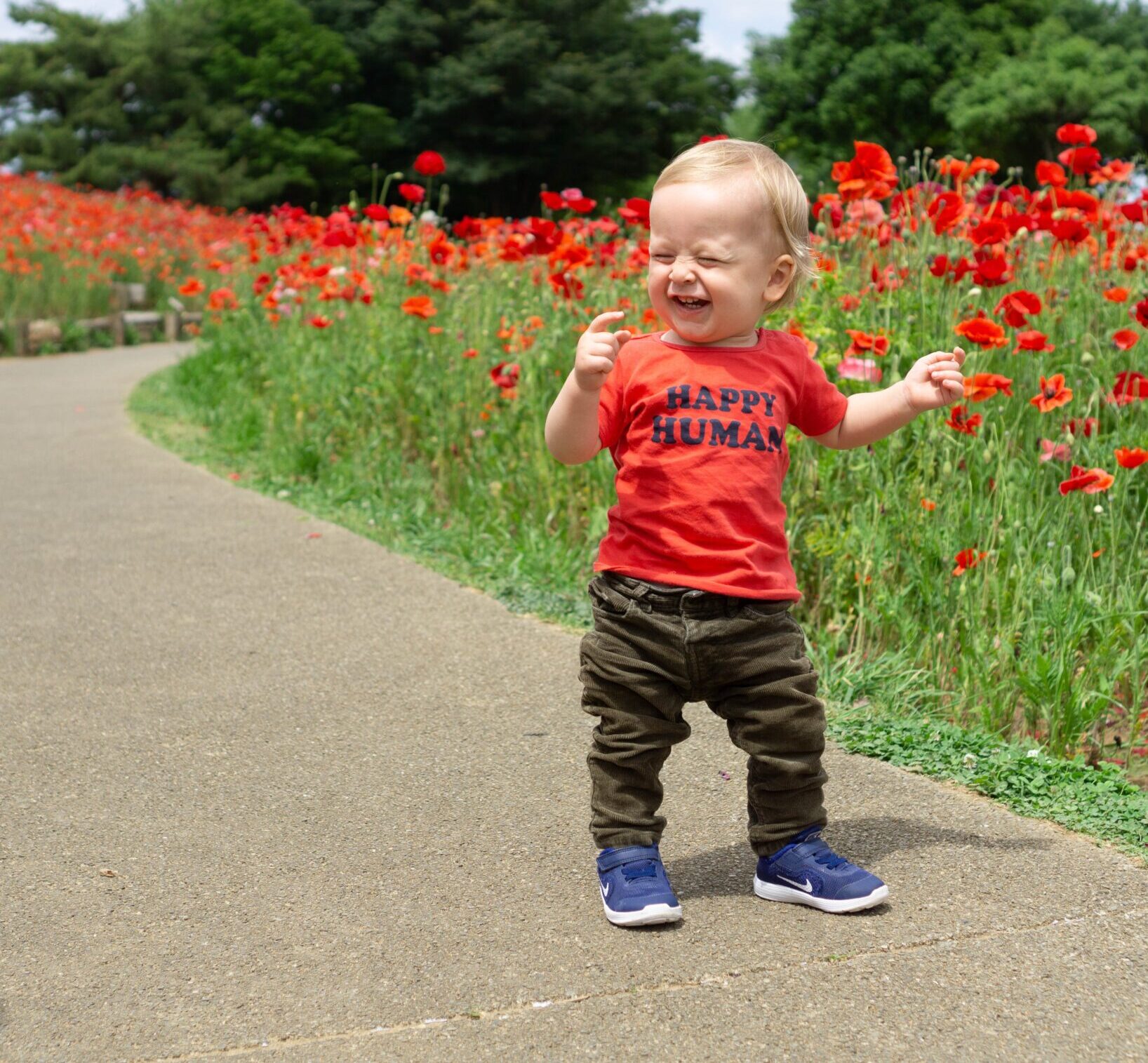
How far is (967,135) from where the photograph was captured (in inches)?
1459

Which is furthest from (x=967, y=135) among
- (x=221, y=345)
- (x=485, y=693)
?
(x=485, y=693)

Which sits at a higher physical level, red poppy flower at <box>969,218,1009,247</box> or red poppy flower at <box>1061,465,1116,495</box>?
red poppy flower at <box>969,218,1009,247</box>

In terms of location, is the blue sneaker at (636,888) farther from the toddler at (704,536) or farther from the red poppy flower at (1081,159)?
the red poppy flower at (1081,159)

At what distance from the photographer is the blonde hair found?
229cm

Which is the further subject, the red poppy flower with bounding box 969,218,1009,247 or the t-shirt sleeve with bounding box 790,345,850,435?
the red poppy flower with bounding box 969,218,1009,247

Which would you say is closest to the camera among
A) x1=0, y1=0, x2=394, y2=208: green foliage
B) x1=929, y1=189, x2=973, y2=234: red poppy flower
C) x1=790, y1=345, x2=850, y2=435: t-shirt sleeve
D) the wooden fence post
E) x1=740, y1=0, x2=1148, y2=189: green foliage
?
x1=790, y1=345, x2=850, y2=435: t-shirt sleeve

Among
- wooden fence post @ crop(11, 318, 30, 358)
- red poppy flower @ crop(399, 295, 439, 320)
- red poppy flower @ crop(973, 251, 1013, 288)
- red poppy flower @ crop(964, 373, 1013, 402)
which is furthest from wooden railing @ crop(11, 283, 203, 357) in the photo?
red poppy flower @ crop(964, 373, 1013, 402)

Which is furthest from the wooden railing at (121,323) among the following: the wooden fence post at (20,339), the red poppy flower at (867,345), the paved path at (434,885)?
the red poppy flower at (867,345)

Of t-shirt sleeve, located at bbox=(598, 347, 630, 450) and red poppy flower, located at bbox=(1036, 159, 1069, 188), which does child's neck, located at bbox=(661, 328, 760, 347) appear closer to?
t-shirt sleeve, located at bbox=(598, 347, 630, 450)

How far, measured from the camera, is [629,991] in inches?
81.5

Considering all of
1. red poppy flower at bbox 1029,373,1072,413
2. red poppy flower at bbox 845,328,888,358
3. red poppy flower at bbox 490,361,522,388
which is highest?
red poppy flower at bbox 845,328,888,358

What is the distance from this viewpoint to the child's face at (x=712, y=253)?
2.28m

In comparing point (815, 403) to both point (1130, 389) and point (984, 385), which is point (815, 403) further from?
point (1130, 389)

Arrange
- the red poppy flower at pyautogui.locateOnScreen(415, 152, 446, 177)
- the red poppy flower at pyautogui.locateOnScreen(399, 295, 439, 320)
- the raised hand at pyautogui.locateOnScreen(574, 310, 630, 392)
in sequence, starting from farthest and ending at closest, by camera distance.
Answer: the red poppy flower at pyautogui.locateOnScreen(415, 152, 446, 177), the red poppy flower at pyautogui.locateOnScreen(399, 295, 439, 320), the raised hand at pyautogui.locateOnScreen(574, 310, 630, 392)
